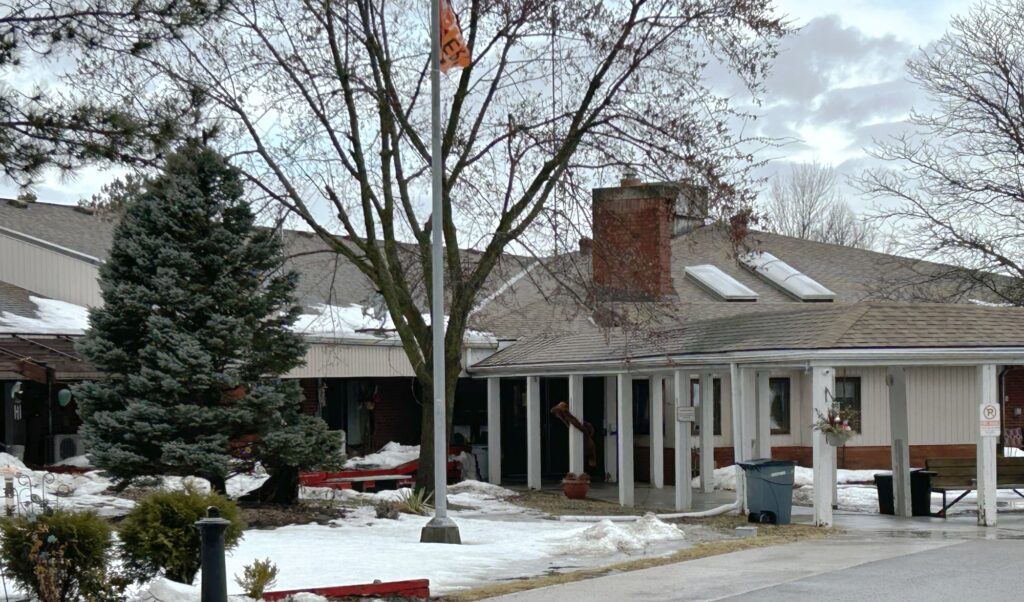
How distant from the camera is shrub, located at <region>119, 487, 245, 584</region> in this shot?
1130cm

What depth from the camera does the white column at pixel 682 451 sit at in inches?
885

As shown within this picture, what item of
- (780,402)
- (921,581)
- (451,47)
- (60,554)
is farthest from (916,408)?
(60,554)

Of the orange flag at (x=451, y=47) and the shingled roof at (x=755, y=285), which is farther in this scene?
the shingled roof at (x=755, y=285)

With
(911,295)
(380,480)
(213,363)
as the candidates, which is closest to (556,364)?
(380,480)

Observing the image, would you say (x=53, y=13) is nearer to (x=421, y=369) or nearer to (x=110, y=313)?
(x=110, y=313)

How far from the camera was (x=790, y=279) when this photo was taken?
3278cm

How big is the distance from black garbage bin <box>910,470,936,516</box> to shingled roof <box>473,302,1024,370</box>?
2874mm

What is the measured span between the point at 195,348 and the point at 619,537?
685 cm

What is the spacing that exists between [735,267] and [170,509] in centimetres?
2461

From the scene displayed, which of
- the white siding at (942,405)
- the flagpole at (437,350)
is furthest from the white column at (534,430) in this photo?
the flagpole at (437,350)

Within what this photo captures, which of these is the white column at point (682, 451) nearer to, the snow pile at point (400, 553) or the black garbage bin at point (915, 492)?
the black garbage bin at point (915, 492)

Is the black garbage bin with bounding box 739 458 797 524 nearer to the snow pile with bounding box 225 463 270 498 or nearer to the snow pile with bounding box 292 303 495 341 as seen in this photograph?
the snow pile with bounding box 225 463 270 498

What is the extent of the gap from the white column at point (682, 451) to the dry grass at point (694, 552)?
4.27 feet

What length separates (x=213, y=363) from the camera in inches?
776
